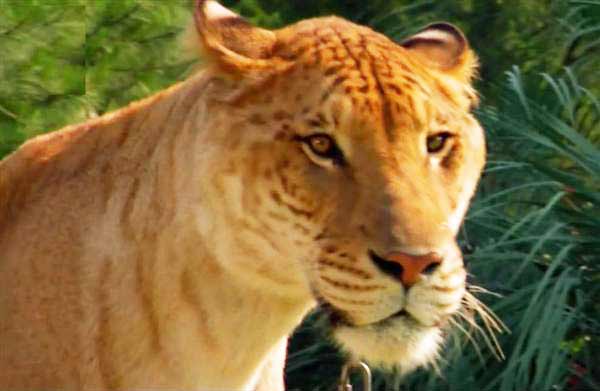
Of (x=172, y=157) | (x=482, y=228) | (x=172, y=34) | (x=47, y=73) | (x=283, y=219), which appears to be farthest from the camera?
(x=482, y=228)

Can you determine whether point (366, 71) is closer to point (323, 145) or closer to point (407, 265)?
point (323, 145)

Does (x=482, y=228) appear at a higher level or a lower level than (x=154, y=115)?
lower

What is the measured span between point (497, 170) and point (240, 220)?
3.30 meters

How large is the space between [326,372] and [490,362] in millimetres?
722

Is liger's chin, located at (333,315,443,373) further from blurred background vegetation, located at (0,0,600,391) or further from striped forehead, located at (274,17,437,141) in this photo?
blurred background vegetation, located at (0,0,600,391)

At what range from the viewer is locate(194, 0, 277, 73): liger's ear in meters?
3.54

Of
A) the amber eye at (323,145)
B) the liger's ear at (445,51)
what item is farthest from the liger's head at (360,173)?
the liger's ear at (445,51)

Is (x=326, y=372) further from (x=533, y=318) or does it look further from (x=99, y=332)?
(x=99, y=332)

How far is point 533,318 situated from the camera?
6.08 m

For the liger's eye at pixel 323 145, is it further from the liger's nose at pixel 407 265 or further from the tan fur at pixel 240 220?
the liger's nose at pixel 407 265

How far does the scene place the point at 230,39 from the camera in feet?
11.9

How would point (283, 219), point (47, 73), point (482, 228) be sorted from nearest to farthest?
point (283, 219) → point (47, 73) → point (482, 228)

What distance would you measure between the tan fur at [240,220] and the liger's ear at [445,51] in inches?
0.7

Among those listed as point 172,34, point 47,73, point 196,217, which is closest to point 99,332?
point 196,217
